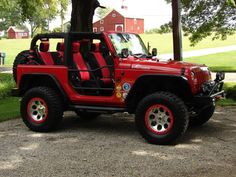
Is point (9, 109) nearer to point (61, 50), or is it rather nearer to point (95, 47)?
point (61, 50)

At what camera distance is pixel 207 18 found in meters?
21.7

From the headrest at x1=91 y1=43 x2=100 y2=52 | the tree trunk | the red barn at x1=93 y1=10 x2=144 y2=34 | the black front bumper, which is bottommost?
the black front bumper

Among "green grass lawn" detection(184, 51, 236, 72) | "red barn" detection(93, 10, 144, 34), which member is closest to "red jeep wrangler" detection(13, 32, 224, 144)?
"green grass lawn" detection(184, 51, 236, 72)

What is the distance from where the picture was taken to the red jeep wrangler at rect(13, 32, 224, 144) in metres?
7.03

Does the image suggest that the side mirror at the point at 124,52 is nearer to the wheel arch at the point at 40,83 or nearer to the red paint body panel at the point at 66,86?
the red paint body panel at the point at 66,86

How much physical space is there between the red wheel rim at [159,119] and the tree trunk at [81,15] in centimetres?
753

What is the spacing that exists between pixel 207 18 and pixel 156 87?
1512 cm

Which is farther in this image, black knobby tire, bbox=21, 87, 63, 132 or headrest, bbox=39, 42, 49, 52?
headrest, bbox=39, 42, 49, 52

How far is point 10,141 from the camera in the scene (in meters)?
7.40

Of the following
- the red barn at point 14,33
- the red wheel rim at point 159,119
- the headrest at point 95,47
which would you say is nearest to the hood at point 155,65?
the red wheel rim at point 159,119

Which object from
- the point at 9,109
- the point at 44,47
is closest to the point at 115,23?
the point at 9,109

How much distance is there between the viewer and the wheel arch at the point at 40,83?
7906mm

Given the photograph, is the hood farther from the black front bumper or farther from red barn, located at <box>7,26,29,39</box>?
red barn, located at <box>7,26,29,39</box>

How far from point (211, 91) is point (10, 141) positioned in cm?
342
